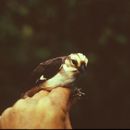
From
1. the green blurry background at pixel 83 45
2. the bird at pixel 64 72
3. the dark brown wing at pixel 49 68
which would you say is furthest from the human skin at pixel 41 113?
the green blurry background at pixel 83 45

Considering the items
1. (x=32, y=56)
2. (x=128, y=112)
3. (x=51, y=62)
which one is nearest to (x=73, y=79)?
(x=51, y=62)

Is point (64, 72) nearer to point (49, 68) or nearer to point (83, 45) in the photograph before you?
point (49, 68)

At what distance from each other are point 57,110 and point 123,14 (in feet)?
11.8

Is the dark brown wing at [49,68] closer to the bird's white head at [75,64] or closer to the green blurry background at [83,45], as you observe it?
the bird's white head at [75,64]

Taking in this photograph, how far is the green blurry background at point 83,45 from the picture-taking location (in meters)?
5.22

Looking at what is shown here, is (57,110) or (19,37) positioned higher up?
(19,37)

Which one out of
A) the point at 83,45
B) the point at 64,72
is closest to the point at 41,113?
the point at 64,72

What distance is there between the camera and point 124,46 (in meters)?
5.59

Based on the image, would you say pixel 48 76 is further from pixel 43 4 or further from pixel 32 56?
pixel 43 4

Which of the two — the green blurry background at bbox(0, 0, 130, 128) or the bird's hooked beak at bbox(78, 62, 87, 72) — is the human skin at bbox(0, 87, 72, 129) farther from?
the green blurry background at bbox(0, 0, 130, 128)

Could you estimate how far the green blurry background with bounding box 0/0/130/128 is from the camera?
522 centimetres

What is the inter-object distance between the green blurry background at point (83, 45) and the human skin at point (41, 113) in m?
2.94

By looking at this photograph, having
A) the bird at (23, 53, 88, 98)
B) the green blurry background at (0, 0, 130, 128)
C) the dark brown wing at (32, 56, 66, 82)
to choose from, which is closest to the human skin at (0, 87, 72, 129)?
the bird at (23, 53, 88, 98)

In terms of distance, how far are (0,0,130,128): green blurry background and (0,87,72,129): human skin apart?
9.66 ft
